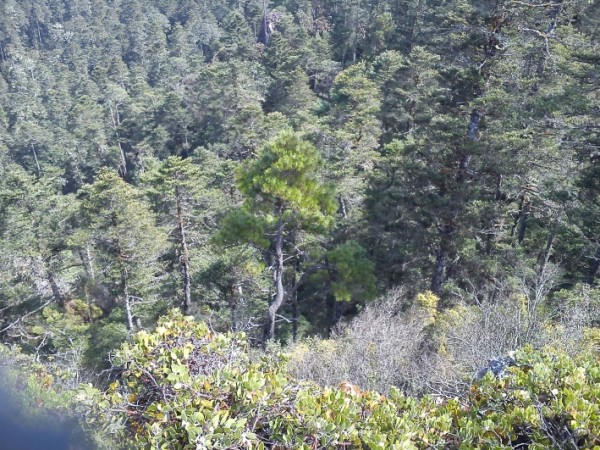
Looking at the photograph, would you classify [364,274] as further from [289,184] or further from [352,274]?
[289,184]

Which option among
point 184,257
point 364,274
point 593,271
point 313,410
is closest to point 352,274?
point 364,274

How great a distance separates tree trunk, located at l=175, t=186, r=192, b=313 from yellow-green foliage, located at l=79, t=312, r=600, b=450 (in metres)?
10.9

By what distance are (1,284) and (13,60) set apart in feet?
207

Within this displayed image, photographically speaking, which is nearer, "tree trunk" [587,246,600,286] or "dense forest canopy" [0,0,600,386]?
"dense forest canopy" [0,0,600,386]

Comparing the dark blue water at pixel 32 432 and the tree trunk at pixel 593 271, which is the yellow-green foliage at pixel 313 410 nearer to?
the dark blue water at pixel 32 432

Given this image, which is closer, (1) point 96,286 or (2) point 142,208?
(2) point 142,208

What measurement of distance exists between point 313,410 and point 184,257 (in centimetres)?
1207

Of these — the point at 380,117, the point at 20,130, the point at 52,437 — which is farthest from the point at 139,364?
the point at 20,130

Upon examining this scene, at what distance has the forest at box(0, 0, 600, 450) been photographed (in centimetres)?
289

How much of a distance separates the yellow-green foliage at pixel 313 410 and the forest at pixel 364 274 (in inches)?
0.6

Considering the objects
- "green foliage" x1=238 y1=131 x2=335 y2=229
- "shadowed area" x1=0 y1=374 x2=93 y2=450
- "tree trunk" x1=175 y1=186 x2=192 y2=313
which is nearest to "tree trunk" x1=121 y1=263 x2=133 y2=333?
"tree trunk" x1=175 y1=186 x2=192 y2=313

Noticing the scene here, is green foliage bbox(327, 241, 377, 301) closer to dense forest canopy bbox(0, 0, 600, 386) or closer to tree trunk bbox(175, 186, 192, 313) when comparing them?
dense forest canopy bbox(0, 0, 600, 386)

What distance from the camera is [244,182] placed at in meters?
9.53

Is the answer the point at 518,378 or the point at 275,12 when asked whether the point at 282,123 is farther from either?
the point at 275,12
